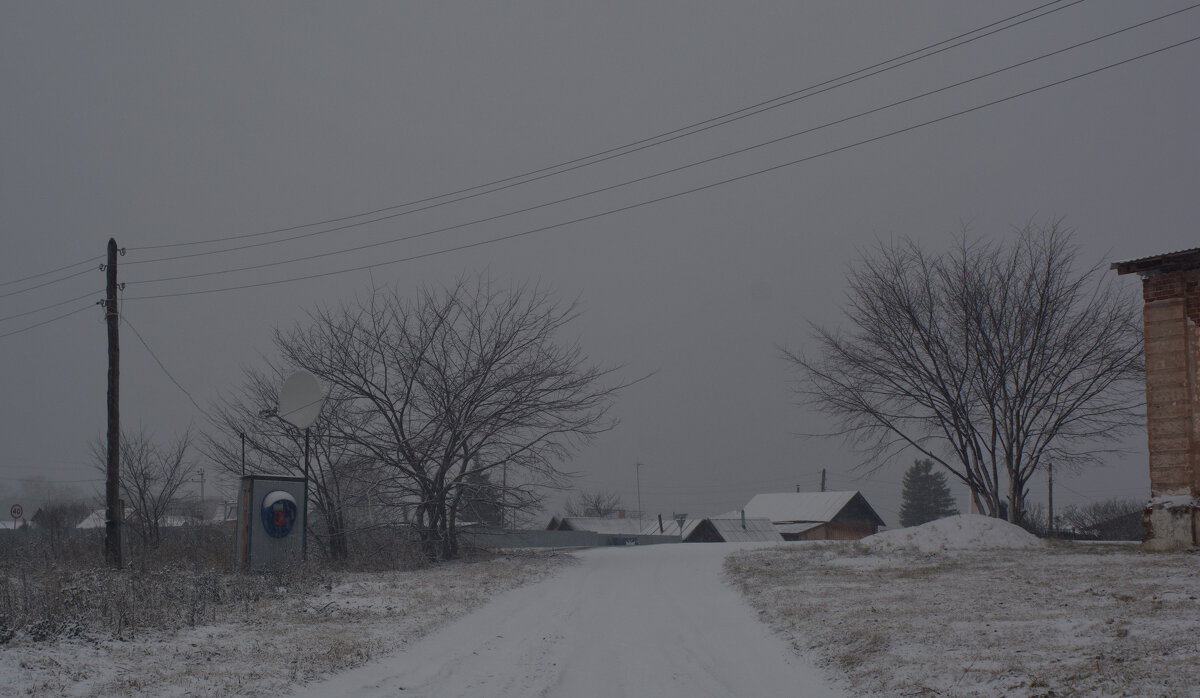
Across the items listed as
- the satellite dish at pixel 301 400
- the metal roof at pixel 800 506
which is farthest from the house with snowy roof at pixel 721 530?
the satellite dish at pixel 301 400

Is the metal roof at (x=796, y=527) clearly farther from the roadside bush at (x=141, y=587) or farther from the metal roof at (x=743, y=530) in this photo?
the roadside bush at (x=141, y=587)

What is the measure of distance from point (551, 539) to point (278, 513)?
85.7ft

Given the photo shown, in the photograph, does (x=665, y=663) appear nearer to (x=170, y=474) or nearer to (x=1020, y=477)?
(x=1020, y=477)

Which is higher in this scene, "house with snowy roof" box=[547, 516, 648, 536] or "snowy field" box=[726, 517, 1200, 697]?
"snowy field" box=[726, 517, 1200, 697]

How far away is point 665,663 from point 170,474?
3160cm

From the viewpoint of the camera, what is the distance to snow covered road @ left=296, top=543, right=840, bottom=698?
22.7 feet

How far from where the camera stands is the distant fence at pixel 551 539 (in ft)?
69.8

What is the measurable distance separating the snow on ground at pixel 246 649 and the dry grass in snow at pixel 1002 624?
4.26 metres

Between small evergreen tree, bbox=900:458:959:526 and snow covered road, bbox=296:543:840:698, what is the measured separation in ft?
263

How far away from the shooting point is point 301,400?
16141 mm

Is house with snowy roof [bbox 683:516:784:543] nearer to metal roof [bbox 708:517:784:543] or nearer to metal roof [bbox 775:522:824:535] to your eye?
metal roof [bbox 708:517:784:543]

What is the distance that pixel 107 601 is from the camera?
898 centimetres

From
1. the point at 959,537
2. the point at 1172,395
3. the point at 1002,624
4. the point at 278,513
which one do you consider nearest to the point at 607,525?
the point at 959,537

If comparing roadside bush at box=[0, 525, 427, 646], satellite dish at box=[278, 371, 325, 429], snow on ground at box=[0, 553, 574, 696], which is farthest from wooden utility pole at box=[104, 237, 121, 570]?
snow on ground at box=[0, 553, 574, 696]
